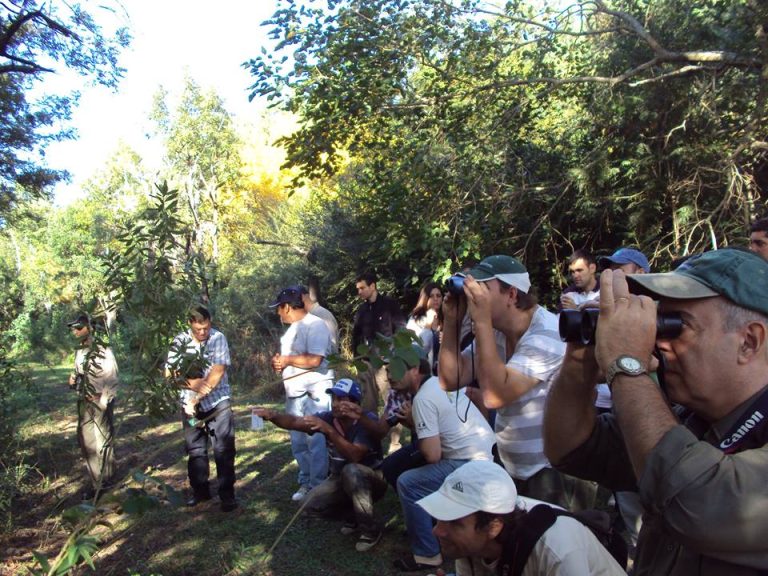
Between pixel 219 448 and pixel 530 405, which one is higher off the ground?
pixel 530 405

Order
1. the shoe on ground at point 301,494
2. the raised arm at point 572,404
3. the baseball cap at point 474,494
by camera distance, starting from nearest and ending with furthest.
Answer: the raised arm at point 572,404, the baseball cap at point 474,494, the shoe on ground at point 301,494

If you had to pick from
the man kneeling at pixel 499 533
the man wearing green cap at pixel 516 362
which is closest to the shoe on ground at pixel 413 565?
the man wearing green cap at pixel 516 362

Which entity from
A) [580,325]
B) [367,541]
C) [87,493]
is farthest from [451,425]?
[87,493]

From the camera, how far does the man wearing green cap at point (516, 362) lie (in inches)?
101

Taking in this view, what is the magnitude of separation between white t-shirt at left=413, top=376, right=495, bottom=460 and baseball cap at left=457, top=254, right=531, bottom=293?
1231 mm

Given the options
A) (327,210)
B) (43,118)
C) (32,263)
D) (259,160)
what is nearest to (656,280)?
(43,118)

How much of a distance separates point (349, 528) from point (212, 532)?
1180mm

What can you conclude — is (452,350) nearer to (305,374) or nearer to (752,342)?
(752,342)

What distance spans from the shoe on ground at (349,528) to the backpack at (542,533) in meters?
2.88

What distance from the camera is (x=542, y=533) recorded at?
6.52 ft

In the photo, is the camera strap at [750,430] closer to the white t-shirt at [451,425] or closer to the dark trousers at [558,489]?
the dark trousers at [558,489]

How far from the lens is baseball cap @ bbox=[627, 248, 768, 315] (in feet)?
3.93

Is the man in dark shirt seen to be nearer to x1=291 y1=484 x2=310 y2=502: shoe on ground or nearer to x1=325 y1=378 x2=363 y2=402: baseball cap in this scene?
x1=291 y1=484 x2=310 y2=502: shoe on ground

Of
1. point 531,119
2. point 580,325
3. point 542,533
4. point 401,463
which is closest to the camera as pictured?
point 580,325
